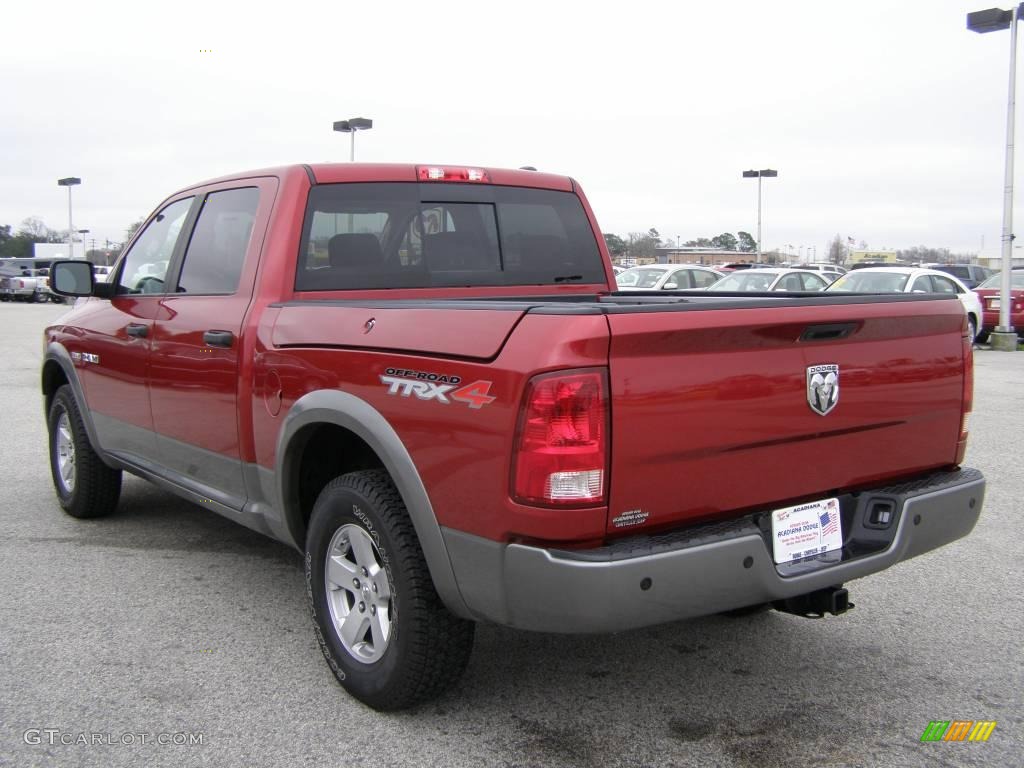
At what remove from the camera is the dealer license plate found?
3031 mm

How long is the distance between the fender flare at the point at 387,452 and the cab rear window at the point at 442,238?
0.75 meters

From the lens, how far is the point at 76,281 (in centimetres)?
520

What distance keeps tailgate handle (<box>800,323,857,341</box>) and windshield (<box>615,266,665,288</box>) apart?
17.4 metres

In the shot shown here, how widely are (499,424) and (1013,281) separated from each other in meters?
21.5

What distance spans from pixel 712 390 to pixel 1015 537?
364 centimetres

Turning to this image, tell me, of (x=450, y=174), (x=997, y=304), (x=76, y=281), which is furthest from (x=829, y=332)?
(x=997, y=304)

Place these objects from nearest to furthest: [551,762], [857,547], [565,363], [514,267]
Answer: [565,363] → [551,762] → [857,547] → [514,267]

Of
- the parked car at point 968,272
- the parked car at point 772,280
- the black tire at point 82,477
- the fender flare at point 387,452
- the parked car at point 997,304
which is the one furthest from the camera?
the parked car at point 968,272

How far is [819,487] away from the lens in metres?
3.16

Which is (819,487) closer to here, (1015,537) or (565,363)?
(565,363)

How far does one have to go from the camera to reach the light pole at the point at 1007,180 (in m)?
19.7

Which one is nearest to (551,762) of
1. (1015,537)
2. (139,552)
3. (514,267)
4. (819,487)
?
(819,487)

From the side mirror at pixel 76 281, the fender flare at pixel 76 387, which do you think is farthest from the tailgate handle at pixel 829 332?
the fender flare at pixel 76 387

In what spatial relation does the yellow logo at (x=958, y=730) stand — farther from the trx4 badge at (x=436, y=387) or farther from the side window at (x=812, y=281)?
the side window at (x=812, y=281)
